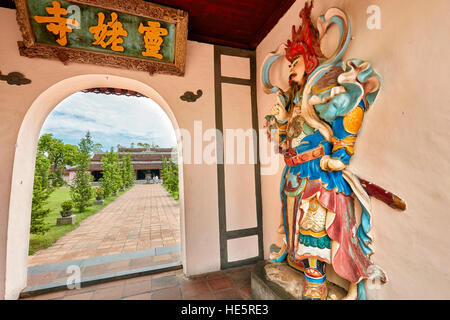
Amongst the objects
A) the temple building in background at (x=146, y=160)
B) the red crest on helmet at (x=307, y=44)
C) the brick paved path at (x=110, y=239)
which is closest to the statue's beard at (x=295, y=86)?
the red crest on helmet at (x=307, y=44)

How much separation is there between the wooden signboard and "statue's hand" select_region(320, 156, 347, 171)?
2.04m

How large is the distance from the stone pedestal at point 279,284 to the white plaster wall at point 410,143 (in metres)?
0.33

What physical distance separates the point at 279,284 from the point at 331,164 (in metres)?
1.15

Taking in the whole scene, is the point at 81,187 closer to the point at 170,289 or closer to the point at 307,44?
the point at 170,289

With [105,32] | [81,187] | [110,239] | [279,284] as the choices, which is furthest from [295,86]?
[81,187]

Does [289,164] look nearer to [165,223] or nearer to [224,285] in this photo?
[224,285]

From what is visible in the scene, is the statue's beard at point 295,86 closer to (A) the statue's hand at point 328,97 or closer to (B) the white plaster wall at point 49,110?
(A) the statue's hand at point 328,97

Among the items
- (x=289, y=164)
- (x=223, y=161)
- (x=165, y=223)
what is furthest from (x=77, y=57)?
(x=165, y=223)

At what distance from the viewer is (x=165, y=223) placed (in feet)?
18.0

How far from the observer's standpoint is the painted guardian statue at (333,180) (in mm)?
1230

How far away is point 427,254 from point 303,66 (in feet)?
5.00

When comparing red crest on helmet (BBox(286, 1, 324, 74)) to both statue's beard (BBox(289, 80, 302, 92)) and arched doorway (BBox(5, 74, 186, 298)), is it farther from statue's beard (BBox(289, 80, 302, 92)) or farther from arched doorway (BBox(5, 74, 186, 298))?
arched doorway (BBox(5, 74, 186, 298))

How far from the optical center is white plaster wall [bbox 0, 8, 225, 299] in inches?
74.9

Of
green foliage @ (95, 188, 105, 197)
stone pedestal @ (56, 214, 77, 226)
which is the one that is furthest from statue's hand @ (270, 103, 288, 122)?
green foliage @ (95, 188, 105, 197)
